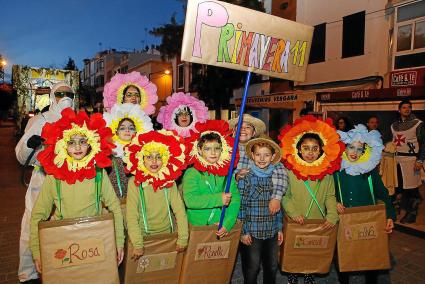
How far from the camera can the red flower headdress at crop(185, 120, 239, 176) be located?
3.02 m

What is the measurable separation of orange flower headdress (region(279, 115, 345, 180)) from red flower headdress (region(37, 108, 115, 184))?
1754mm

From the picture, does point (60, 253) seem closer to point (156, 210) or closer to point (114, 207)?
point (114, 207)

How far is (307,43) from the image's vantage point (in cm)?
310

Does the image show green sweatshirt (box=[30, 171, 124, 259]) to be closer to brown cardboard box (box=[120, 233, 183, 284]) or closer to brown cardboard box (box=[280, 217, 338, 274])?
brown cardboard box (box=[120, 233, 183, 284])

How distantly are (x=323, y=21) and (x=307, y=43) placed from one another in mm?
11868

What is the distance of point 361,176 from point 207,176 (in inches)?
64.8

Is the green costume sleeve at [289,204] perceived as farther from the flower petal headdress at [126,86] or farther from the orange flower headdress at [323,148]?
the flower petal headdress at [126,86]

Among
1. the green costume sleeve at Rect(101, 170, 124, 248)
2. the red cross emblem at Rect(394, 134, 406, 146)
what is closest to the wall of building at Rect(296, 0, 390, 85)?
the red cross emblem at Rect(394, 134, 406, 146)

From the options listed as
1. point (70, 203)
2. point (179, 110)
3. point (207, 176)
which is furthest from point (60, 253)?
point (179, 110)

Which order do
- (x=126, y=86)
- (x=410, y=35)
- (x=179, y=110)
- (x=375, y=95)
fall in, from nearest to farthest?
1. (x=126, y=86)
2. (x=179, y=110)
3. (x=375, y=95)
4. (x=410, y=35)

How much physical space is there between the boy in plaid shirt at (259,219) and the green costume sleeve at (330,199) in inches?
18.6

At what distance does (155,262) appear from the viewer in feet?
8.99

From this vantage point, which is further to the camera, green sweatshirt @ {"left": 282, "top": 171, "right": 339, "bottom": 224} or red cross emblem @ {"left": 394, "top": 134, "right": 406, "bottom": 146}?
red cross emblem @ {"left": 394, "top": 134, "right": 406, "bottom": 146}

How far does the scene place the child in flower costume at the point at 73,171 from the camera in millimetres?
2703
